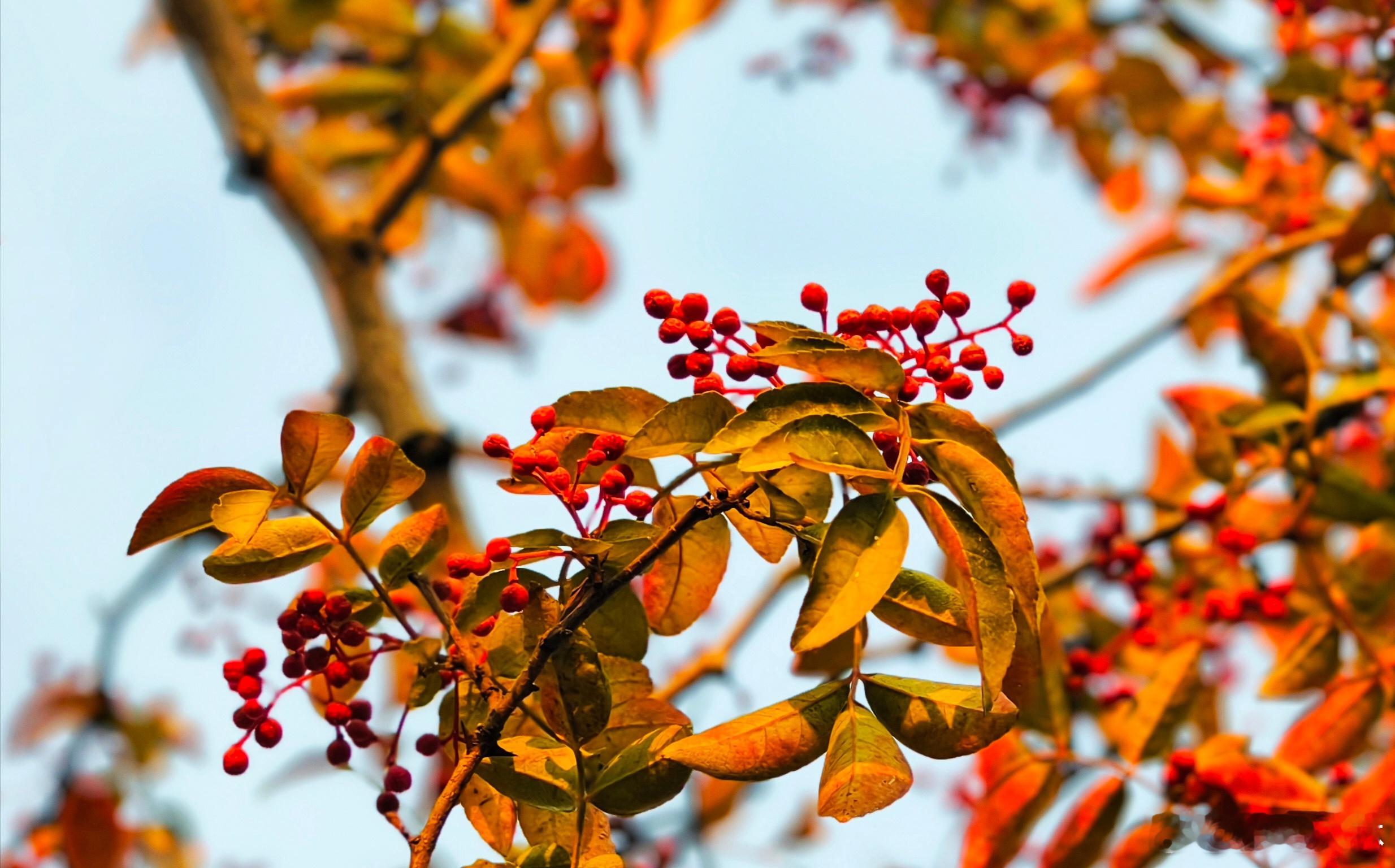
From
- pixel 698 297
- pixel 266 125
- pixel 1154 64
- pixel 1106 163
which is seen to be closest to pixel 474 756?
pixel 698 297

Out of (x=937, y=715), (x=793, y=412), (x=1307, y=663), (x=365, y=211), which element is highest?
(x=365, y=211)

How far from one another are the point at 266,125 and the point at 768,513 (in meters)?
1.53

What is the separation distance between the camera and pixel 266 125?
2045 millimetres

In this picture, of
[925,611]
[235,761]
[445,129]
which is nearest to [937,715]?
[925,611]

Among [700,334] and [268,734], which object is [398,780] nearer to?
[268,734]

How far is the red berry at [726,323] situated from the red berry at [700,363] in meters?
0.02

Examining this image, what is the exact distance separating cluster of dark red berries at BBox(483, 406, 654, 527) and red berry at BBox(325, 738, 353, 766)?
26 cm

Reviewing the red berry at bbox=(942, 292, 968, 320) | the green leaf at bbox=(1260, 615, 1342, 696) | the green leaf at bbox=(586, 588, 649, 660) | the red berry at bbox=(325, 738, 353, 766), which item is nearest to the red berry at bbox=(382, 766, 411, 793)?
the red berry at bbox=(325, 738, 353, 766)

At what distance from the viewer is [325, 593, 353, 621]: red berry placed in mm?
865

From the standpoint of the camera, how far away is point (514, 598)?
0.77 metres

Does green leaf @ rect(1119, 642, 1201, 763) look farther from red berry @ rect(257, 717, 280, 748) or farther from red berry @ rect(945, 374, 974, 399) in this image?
red berry @ rect(257, 717, 280, 748)

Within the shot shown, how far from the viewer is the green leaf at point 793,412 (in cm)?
71

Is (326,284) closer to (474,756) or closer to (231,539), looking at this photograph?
(231,539)

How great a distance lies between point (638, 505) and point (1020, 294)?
31 centimetres
